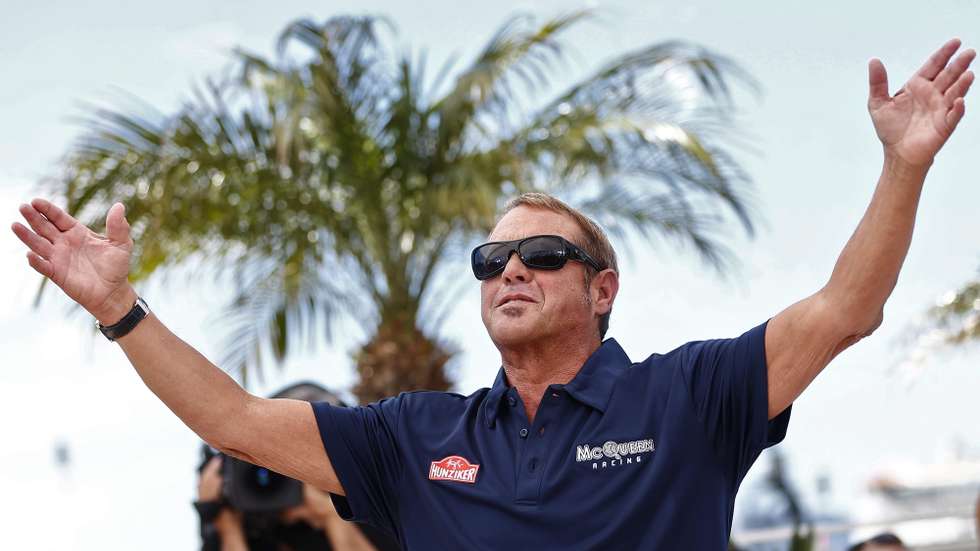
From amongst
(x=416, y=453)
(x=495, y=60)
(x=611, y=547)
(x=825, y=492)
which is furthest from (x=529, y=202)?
(x=825, y=492)

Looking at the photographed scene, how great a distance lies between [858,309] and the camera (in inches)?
98.3

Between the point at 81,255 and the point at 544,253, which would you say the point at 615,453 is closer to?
the point at 544,253

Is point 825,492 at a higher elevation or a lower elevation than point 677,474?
higher

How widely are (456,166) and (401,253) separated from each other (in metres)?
0.71

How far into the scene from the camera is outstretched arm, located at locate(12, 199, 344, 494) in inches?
107

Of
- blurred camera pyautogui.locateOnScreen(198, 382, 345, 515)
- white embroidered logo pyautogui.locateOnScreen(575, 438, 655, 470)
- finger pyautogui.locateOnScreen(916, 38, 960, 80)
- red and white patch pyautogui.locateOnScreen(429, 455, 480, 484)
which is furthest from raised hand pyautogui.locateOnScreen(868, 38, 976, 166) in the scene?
blurred camera pyautogui.locateOnScreen(198, 382, 345, 515)

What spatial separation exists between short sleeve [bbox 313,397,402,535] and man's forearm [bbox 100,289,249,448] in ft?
0.76

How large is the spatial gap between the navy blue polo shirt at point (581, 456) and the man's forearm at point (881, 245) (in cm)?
23

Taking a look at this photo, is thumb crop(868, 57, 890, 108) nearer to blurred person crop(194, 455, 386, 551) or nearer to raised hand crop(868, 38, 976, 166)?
raised hand crop(868, 38, 976, 166)

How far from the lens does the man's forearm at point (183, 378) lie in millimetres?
2760

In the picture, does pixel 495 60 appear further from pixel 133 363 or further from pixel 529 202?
pixel 133 363

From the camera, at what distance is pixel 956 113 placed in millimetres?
2467

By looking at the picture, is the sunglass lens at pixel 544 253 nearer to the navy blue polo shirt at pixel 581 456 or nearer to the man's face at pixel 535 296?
the man's face at pixel 535 296

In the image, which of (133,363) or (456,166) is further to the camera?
(456,166)
